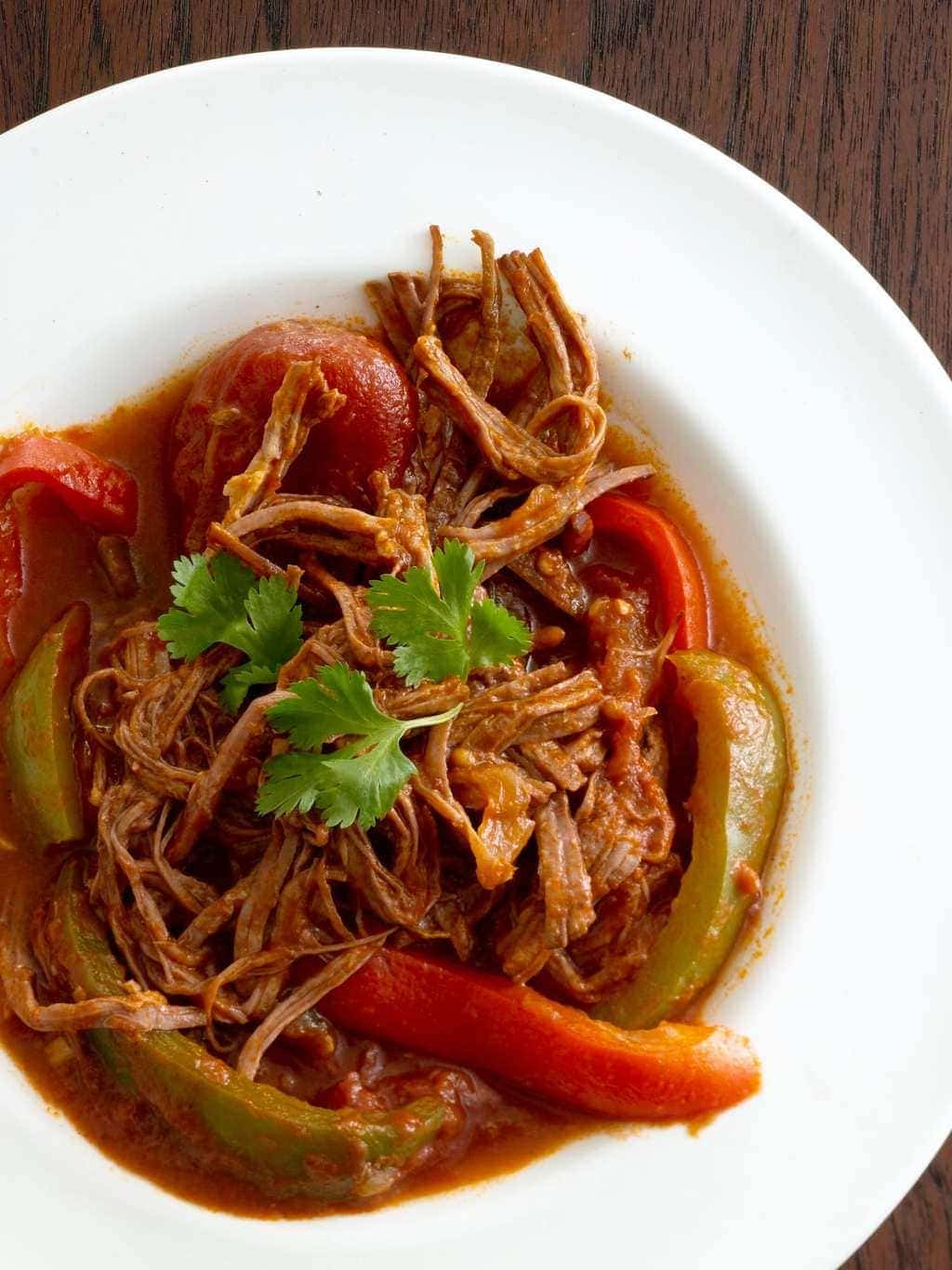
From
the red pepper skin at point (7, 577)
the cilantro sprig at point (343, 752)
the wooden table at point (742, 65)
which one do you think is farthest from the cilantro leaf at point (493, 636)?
the wooden table at point (742, 65)

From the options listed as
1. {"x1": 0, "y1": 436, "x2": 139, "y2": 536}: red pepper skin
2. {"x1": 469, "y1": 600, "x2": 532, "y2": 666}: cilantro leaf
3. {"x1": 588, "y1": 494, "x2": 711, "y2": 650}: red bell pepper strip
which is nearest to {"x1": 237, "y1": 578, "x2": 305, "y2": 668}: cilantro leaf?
{"x1": 469, "y1": 600, "x2": 532, "y2": 666}: cilantro leaf

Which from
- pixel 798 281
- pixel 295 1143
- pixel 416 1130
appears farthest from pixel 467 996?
pixel 798 281

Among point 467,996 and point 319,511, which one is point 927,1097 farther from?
point 319,511

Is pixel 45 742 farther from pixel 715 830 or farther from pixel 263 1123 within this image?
pixel 715 830

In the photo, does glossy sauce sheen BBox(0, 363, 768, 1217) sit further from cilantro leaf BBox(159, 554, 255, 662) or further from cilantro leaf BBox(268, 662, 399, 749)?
cilantro leaf BBox(268, 662, 399, 749)

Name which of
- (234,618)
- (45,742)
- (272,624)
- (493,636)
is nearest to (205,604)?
(234,618)

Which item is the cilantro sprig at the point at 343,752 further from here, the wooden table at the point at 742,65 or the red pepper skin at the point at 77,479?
the wooden table at the point at 742,65

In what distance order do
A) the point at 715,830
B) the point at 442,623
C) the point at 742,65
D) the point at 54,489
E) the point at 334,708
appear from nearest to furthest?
the point at 334,708 → the point at 442,623 → the point at 715,830 → the point at 54,489 → the point at 742,65
